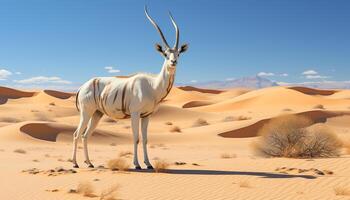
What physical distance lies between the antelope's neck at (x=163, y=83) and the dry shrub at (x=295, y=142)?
17.5 ft

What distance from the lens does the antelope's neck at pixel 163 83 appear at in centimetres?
1146

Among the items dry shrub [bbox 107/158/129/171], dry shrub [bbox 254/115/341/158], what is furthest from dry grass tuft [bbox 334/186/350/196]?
dry shrub [bbox 254/115/341/158]

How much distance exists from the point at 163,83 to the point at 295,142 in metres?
5.85

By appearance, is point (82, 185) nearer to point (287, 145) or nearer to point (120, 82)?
point (120, 82)

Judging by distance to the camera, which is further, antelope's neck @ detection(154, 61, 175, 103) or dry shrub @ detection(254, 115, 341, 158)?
dry shrub @ detection(254, 115, 341, 158)

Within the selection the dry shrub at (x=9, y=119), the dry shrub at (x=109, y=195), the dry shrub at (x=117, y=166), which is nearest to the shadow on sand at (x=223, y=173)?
the dry shrub at (x=117, y=166)

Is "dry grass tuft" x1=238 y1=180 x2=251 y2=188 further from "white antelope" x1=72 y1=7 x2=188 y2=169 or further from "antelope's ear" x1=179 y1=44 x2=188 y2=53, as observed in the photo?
"antelope's ear" x1=179 y1=44 x2=188 y2=53

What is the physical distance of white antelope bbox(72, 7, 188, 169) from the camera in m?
11.4

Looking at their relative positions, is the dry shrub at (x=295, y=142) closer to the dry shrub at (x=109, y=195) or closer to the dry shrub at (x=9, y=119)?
the dry shrub at (x=109, y=195)

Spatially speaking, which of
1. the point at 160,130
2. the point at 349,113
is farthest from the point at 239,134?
the point at 349,113

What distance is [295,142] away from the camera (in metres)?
15.3

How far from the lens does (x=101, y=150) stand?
68.9 feet

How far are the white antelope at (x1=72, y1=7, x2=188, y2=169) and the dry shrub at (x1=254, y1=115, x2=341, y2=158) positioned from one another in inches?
208

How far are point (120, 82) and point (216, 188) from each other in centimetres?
407
